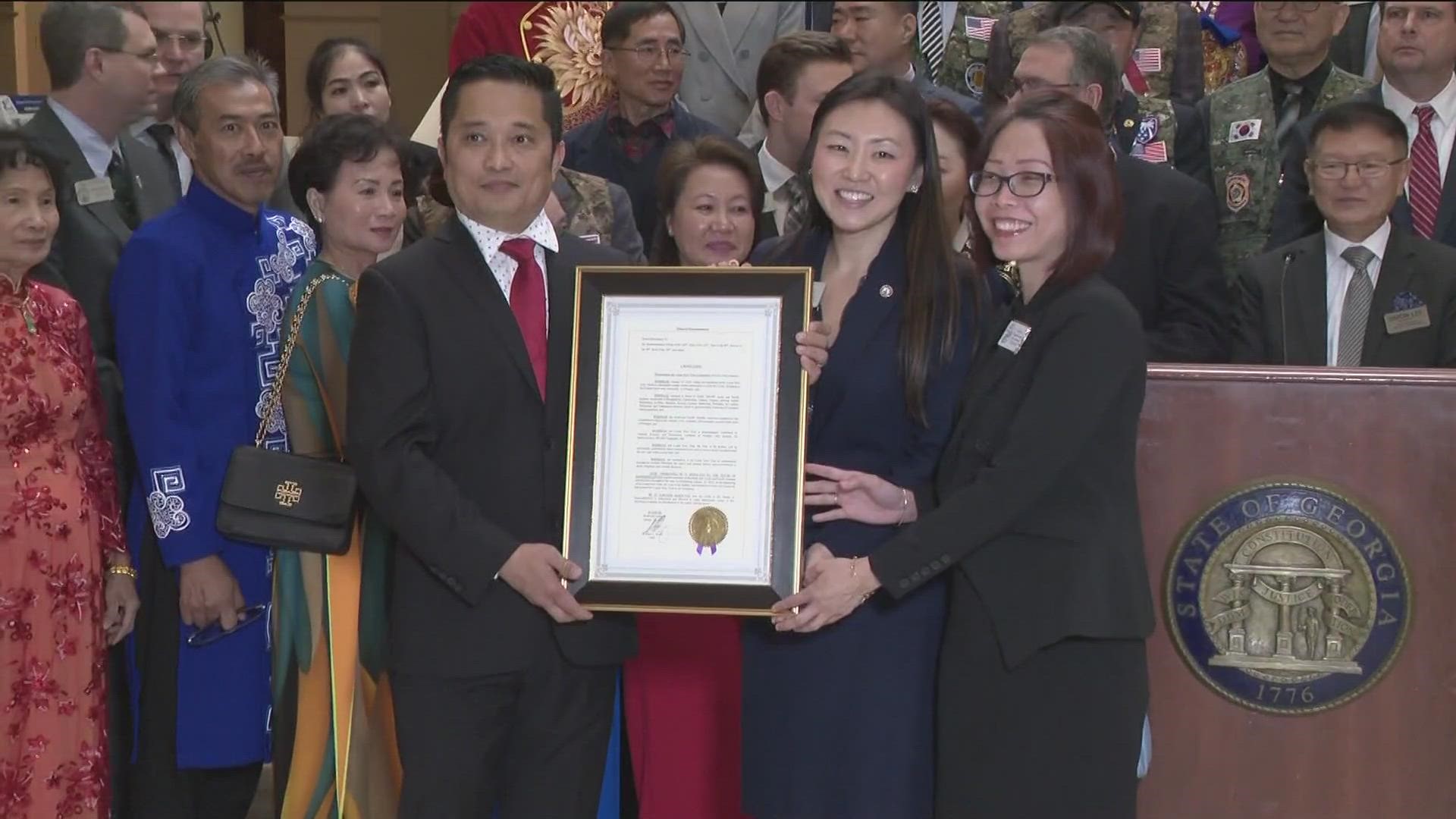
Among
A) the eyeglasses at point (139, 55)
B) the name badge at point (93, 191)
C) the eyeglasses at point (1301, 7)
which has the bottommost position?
the name badge at point (93, 191)

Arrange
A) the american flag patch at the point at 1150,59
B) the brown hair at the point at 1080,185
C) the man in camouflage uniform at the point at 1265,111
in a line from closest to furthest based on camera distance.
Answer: the brown hair at the point at 1080,185 → the man in camouflage uniform at the point at 1265,111 → the american flag patch at the point at 1150,59

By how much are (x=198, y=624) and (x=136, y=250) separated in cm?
85

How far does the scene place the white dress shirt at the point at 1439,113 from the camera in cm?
493

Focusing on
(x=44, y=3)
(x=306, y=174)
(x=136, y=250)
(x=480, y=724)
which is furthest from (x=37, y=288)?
(x=44, y=3)

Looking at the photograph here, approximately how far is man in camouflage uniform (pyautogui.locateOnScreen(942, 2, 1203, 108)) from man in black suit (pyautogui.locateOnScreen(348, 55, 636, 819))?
8.47 feet

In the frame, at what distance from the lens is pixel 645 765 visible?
12.5 ft

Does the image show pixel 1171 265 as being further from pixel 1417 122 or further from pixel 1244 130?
pixel 1417 122

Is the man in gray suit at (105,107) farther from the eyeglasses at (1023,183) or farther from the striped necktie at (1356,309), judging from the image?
the striped necktie at (1356,309)

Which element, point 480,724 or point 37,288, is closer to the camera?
point 480,724

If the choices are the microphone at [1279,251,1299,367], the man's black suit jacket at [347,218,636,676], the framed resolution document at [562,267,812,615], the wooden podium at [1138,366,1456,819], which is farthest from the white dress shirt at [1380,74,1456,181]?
the man's black suit jacket at [347,218,636,676]

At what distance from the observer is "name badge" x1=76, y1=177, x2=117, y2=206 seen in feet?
14.3

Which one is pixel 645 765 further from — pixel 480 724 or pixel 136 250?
pixel 136 250

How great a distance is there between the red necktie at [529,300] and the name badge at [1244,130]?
9.01 feet

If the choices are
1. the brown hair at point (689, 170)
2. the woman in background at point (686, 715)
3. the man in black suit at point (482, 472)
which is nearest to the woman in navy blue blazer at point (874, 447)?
the man in black suit at point (482, 472)
